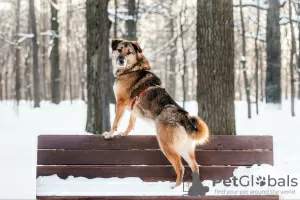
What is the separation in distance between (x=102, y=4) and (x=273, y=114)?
1017cm

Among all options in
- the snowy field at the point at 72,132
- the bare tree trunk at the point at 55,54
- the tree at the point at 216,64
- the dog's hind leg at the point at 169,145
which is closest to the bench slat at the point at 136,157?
the snowy field at the point at 72,132

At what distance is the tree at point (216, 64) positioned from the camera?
22.2 ft

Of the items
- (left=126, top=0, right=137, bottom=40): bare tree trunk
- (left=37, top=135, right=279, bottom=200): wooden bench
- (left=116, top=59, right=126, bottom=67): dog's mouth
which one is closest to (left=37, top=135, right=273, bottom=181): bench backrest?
(left=37, top=135, right=279, bottom=200): wooden bench

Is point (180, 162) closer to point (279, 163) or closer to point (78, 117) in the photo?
point (279, 163)

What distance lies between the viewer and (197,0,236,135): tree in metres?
6.77

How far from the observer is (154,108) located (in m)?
4.93

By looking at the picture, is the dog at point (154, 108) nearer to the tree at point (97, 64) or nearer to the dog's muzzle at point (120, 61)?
the dog's muzzle at point (120, 61)

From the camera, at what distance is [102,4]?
923 centimetres

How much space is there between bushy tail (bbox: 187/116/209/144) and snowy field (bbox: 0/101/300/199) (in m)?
0.61

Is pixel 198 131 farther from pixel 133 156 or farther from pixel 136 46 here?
pixel 136 46

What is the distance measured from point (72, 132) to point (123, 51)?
7.54 m

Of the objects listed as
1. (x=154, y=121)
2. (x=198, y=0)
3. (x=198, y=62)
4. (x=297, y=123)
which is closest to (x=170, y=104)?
(x=154, y=121)

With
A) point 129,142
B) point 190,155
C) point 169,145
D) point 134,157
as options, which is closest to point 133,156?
point 134,157

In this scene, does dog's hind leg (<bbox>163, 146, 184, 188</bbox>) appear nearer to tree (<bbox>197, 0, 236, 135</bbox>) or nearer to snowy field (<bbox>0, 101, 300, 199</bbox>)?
snowy field (<bbox>0, 101, 300, 199</bbox>)
